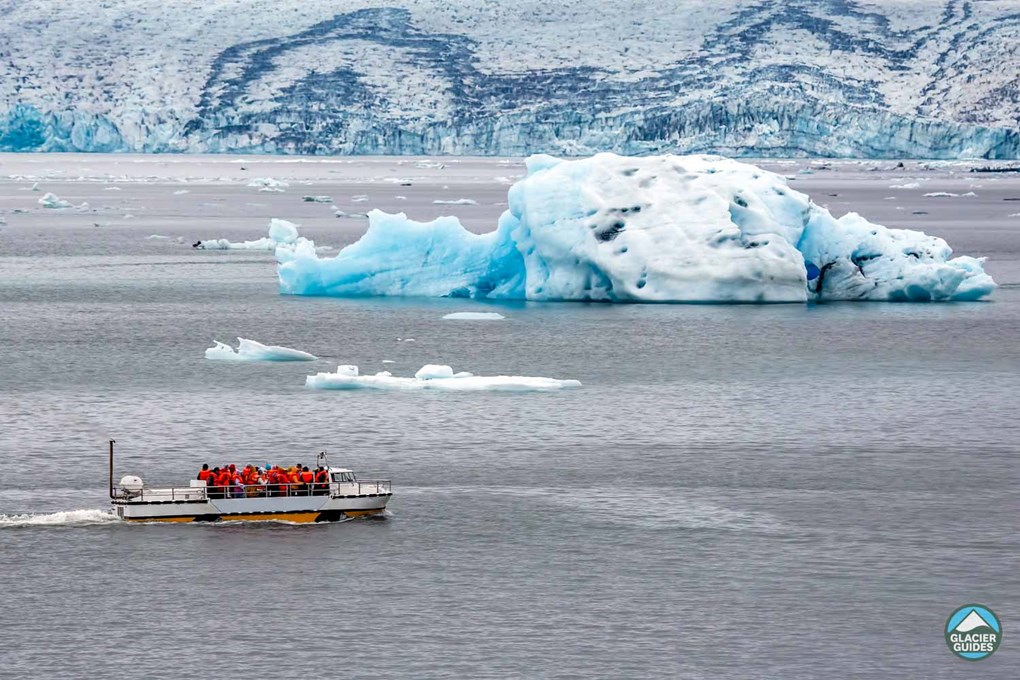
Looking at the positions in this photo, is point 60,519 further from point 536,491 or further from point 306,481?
point 536,491

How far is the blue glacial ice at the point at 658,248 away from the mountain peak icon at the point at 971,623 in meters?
31.0

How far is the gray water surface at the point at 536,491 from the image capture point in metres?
23.9

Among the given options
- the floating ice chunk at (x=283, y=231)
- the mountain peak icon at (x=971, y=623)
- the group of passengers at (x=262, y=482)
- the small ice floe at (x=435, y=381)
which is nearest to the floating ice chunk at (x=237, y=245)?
the floating ice chunk at (x=283, y=231)

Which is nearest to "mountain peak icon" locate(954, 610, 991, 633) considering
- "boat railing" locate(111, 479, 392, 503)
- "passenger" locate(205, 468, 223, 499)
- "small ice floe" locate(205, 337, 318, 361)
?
"boat railing" locate(111, 479, 392, 503)

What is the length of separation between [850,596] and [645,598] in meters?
3.06

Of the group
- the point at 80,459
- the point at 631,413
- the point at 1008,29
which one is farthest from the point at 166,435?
the point at 1008,29

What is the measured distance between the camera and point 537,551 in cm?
2839

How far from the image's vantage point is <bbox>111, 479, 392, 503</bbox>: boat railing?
3058 cm

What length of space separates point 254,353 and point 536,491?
16.4 m

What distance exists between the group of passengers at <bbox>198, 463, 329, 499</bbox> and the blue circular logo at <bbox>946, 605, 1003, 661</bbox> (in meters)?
11.7

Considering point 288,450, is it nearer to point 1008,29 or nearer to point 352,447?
point 352,447

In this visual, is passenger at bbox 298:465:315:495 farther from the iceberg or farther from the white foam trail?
the iceberg

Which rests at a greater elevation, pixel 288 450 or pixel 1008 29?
pixel 1008 29

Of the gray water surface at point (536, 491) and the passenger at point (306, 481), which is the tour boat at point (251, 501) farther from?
the gray water surface at point (536, 491)
